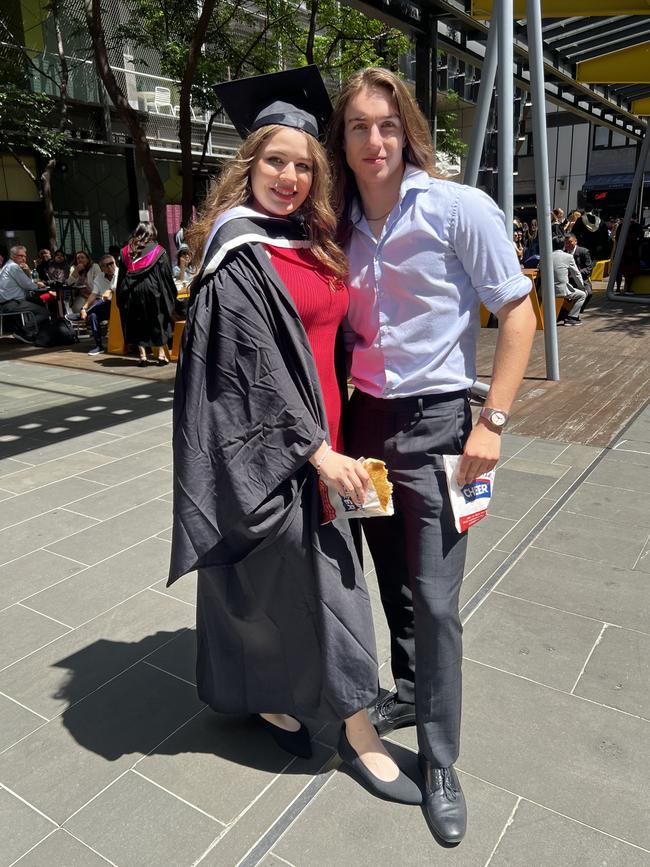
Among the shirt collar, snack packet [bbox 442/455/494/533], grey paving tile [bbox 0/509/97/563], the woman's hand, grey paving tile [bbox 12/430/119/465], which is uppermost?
the shirt collar

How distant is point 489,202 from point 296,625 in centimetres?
124

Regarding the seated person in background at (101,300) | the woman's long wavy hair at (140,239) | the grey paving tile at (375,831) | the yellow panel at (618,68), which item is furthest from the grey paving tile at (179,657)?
the yellow panel at (618,68)

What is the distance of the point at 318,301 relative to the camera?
1.81 metres

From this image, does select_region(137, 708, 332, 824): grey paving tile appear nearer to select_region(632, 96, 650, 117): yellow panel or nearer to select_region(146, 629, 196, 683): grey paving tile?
select_region(146, 629, 196, 683): grey paving tile

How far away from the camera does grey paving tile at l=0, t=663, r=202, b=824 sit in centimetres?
206

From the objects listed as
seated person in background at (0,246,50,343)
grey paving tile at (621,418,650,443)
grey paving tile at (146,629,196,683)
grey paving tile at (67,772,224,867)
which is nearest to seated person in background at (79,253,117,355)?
seated person in background at (0,246,50,343)

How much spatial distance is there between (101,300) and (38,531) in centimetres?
678

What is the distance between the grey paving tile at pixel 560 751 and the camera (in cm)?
196

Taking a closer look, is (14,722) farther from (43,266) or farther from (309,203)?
(43,266)

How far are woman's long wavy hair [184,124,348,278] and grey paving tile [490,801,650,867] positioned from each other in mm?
1555

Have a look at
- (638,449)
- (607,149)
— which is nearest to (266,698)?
(638,449)

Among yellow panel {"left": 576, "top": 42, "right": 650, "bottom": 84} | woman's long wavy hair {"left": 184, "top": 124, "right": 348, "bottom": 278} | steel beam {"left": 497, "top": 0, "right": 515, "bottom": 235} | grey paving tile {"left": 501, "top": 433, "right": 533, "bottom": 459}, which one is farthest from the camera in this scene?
yellow panel {"left": 576, "top": 42, "right": 650, "bottom": 84}

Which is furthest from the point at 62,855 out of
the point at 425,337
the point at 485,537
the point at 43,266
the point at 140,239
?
the point at 43,266

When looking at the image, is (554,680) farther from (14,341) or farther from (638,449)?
(14,341)
